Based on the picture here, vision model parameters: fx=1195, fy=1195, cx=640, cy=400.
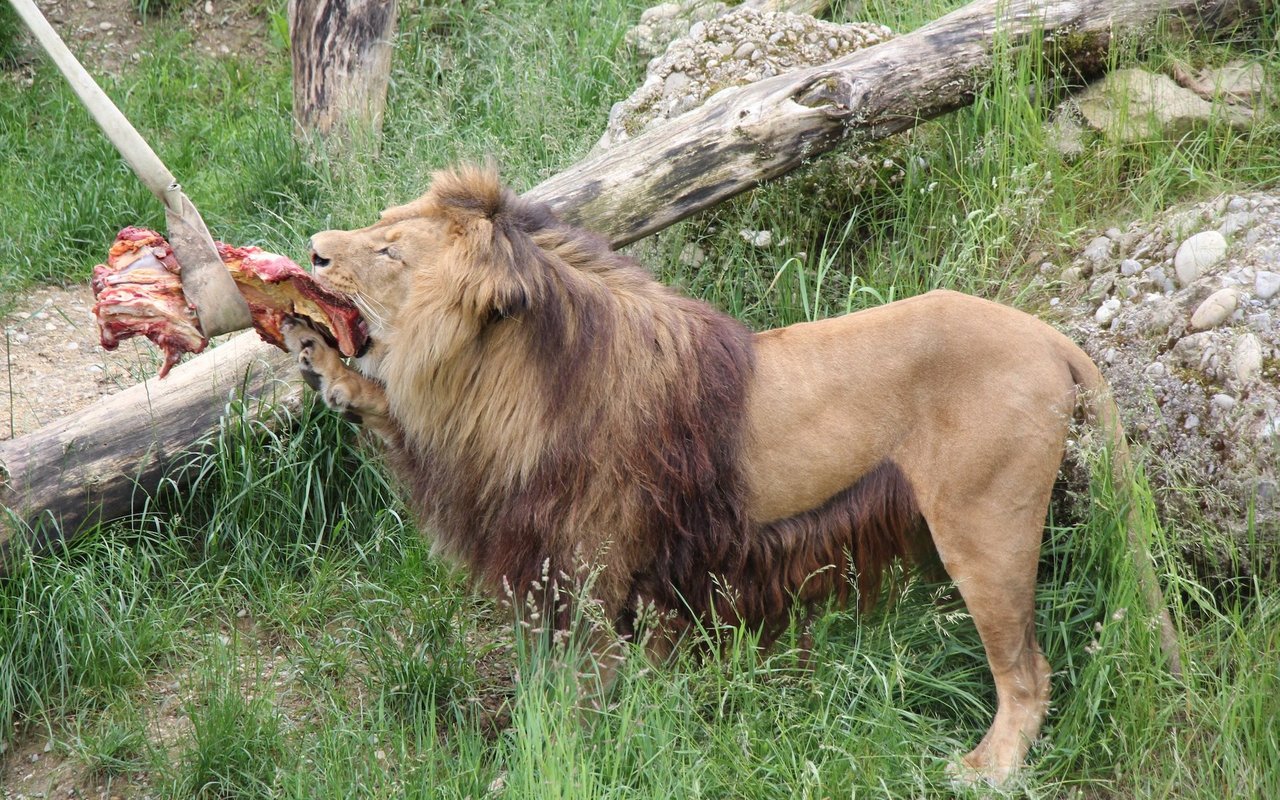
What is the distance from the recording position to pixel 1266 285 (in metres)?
3.78

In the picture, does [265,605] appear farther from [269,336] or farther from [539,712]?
[539,712]

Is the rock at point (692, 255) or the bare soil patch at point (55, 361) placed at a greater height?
the bare soil patch at point (55, 361)

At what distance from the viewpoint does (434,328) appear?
3.21 metres

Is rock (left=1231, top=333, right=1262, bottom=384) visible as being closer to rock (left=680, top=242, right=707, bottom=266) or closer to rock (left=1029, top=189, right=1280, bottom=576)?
rock (left=1029, top=189, right=1280, bottom=576)

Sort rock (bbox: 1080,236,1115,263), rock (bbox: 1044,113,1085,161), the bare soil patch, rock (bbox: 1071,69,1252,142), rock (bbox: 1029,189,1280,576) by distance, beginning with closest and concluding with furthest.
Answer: rock (bbox: 1029,189,1280,576)
rock (bbox: 1080,236,1115,263)
rock (bbox: 1071,69,1252,142)
rock (bbox: 1044,113,1085,161)
the bare soil patch

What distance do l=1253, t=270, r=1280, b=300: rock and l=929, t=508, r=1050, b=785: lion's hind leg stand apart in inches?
46.5

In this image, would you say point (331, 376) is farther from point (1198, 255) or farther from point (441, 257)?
point (1198, 255)

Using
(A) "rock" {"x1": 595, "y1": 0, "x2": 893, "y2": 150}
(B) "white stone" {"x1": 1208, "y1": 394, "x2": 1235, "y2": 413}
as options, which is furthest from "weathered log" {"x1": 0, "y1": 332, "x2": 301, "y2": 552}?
(B) "white stone" {"x1": 1208, "y1": 394, "x2": 1235, "y2": 413}

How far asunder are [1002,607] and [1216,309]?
4.21 ft

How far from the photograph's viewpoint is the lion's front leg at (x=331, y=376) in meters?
3.37

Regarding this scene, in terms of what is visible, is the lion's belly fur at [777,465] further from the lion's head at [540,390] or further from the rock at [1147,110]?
the rock at [1147,110]

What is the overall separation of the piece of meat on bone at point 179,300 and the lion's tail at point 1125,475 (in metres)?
2.01

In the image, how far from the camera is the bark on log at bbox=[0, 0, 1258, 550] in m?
4.07

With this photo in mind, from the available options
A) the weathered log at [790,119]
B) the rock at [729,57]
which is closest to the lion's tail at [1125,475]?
the weathered log at [790,119]
